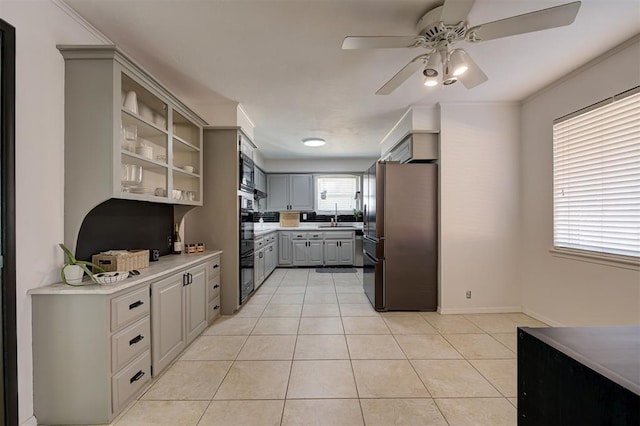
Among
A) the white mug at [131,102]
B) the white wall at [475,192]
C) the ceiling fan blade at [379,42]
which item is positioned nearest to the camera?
the ceiling fan blade at [379,42]

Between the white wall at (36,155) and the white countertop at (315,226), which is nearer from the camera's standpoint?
the white wall at (36,155)

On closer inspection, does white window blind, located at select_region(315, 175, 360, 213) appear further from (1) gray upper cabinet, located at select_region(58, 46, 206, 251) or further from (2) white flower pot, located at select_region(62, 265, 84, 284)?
(2) white flower pot, located at select_region(62, 265, 84, 284)

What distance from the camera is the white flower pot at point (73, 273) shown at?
64.7 inches

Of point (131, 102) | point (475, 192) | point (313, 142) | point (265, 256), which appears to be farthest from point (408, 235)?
point (131, 102)

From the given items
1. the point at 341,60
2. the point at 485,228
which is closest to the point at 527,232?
the point at 485,228

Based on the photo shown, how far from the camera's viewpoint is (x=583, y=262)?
259 centimetres

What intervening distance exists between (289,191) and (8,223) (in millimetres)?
5319

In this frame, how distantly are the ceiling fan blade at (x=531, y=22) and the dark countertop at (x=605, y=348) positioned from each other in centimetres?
145

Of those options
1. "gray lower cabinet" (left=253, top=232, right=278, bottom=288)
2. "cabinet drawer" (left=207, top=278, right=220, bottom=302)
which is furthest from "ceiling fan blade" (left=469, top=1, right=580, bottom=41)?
"gray lower cabinet" (left=253, top=232, right=278, bottom=288)

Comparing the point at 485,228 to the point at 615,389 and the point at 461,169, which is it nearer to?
the point at 461,169

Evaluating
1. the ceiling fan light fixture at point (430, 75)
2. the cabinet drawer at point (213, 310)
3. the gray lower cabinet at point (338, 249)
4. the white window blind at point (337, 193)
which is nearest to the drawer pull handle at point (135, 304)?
the cabinet drawer at point (213, 310)

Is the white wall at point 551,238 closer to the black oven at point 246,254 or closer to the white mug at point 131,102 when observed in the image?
the black oven at point 246,254

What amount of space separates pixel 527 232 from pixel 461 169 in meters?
1.07

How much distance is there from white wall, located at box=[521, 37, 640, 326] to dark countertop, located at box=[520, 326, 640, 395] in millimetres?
1836
